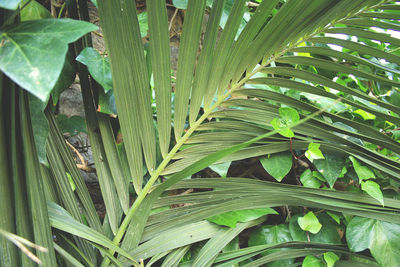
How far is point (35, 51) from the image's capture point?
33cm

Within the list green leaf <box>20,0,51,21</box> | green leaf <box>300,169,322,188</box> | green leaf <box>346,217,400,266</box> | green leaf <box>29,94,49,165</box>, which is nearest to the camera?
green leaf <box>29,94,49,165</box>

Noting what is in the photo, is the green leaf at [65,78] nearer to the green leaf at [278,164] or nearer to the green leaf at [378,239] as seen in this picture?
the green leaf at [278,164]

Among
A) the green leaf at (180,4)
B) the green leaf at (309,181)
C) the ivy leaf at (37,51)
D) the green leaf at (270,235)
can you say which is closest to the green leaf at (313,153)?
the green leaf at (309,181)

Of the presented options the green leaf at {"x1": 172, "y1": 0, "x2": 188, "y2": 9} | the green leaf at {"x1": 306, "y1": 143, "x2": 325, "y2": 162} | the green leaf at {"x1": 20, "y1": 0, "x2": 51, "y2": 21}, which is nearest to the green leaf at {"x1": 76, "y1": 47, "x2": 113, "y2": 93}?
the green leaf at {"x1": 20, "y1": 0, "x2": 51, "y2": 21}

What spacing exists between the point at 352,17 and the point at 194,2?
402mm

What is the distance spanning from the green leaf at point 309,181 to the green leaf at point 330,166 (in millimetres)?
43

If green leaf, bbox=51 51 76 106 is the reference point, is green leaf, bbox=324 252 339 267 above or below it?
below

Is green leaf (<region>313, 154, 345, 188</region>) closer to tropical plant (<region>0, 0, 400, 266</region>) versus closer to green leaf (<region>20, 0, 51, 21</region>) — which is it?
tropical plant (<region>0, 0, 400, 266</region>)

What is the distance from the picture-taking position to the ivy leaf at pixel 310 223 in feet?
2.69

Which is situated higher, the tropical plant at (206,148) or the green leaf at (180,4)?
the green leaf at (180,4)

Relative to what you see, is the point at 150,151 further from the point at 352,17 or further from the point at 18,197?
the point at 352,17

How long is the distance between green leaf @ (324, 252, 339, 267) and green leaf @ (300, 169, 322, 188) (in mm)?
174

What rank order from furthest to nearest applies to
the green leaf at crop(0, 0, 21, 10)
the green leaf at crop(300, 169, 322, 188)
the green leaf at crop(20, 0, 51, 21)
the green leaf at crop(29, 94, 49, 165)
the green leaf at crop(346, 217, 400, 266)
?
the green leaf at crop(300, 169, 322, 188)
the green leaf at crop(346, 217, 400, 266)
the green leaf at crop(20, 0, 51, 21)
the green leaf at crop(29, 94, 49, 165)
the green leaf at crop(0, 0, 21, 10)

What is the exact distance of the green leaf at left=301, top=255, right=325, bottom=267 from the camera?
30.6 inches
